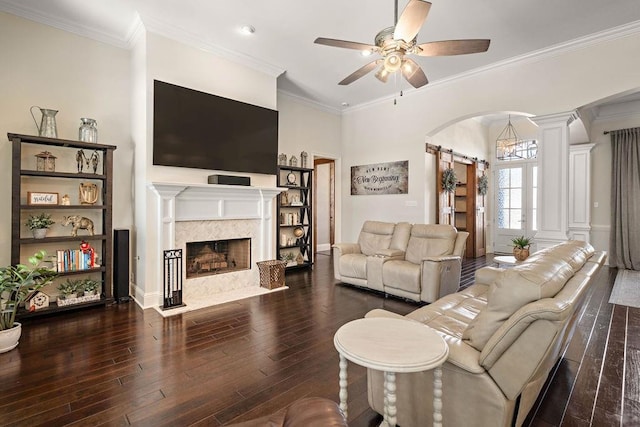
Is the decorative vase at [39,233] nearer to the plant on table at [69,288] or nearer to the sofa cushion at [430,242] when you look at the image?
the plant on table at [69,288]

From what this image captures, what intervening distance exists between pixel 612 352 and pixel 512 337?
2198mm

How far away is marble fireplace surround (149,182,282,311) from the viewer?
376 centimetres

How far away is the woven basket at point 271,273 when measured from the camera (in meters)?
4.45

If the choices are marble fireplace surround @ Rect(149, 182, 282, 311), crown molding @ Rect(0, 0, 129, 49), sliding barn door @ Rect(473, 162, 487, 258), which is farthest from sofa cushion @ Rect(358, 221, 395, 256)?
crown molding @ Rect(0, 0, 129, 49)

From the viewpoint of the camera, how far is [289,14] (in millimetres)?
3512

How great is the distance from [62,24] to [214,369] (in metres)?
4.32

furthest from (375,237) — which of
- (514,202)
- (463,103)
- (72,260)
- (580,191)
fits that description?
(514,202)

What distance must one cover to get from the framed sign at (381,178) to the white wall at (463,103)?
0.41 ft

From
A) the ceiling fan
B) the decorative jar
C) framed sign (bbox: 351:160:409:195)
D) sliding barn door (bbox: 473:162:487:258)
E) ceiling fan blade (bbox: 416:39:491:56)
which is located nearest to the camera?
the ceiling fan

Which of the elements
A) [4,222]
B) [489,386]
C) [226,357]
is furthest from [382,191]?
[4,222]

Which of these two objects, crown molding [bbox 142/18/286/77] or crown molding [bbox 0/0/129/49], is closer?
crown molding [bbox 0/0/129/49]

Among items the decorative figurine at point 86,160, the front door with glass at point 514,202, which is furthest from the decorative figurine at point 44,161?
the front door with glass at point 514,202

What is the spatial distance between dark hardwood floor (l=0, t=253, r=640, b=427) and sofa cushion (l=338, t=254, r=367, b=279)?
0.85m

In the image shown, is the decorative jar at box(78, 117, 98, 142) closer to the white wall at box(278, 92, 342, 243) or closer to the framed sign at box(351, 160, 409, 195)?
the white wall at box(278, 92, 342, 243)
